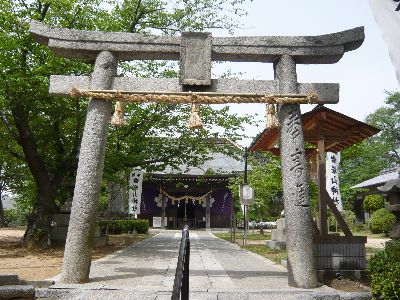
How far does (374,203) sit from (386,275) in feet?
67.3

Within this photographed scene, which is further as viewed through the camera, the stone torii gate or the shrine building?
the shrine building

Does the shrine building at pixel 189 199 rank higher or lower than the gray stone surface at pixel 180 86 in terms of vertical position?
lower

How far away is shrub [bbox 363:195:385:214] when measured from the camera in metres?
23.1

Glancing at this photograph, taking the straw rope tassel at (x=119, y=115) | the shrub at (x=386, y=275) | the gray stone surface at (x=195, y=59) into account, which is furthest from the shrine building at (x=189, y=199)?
the shrub at (x=386, y=275)

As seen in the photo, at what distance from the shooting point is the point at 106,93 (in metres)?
6.64

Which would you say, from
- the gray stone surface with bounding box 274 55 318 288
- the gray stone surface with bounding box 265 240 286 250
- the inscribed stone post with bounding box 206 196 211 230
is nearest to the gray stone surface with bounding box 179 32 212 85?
the gray stone surface with bounding box 274 55 318 288

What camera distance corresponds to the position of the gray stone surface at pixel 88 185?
20.2 feet

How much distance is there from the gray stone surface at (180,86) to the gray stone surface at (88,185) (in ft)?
1.04

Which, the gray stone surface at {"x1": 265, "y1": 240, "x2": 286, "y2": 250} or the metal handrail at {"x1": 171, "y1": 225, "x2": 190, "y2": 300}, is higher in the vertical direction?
the metal handrail at {"x1": 171, "y1": 225, "x2": 190, "y2": 300}

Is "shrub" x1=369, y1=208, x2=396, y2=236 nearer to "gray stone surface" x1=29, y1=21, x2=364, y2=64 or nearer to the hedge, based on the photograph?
the hedge

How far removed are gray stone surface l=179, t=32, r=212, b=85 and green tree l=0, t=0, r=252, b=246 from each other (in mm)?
5374

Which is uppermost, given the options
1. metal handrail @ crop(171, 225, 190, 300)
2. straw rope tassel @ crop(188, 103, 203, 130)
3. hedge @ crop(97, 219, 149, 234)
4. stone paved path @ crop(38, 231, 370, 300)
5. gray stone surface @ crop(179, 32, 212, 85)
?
gray stone surface @ crop(179, 32, 212, 85)

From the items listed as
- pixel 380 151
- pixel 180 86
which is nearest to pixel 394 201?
pixel 180 86

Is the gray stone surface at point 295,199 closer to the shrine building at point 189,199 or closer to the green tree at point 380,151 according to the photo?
the shrine building at point 189,199
